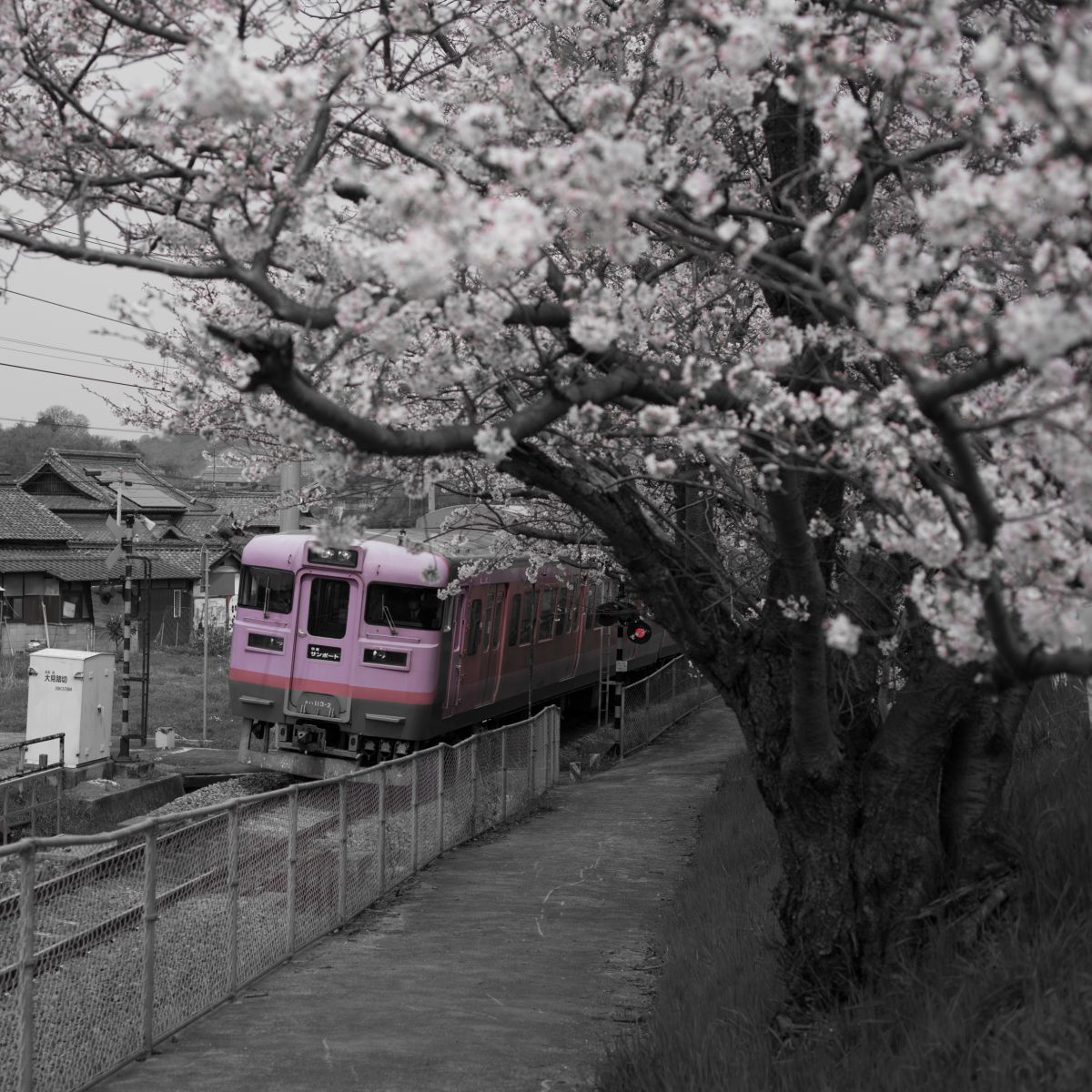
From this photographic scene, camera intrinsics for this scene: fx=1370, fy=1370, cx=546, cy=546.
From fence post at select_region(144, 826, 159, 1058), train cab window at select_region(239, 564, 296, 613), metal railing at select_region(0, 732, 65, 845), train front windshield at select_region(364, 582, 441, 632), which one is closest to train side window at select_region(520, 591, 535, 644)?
train front windshield at select_region(364, 582, 441, 632)

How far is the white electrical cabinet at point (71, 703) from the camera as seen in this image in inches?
746

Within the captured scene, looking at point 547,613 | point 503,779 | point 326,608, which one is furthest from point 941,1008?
point 547,613

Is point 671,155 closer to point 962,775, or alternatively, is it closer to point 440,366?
point 440,366

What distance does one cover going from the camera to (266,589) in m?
18.2

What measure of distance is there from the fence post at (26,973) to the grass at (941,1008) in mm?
2531

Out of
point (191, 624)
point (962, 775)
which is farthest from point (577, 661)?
point (191, 624)

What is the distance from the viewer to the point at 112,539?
50750 millimetres

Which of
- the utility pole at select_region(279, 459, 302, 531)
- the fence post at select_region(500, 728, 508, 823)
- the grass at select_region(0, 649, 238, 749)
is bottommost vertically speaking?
the grass at select_region(0, 649, 238, 749)

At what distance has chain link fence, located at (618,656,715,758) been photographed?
24891 mm

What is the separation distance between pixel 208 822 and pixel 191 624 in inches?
1568

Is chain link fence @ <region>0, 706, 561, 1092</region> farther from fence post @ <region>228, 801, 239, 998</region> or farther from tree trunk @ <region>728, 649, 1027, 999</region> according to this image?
tree trunk @ <region>728, 649, 1027, 999</region>

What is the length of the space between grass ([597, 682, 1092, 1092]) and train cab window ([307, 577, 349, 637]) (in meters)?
10.4

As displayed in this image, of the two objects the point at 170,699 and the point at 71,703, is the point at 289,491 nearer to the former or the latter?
the point at 71,703

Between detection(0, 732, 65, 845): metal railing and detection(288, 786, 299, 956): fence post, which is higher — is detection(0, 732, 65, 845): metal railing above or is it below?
below
